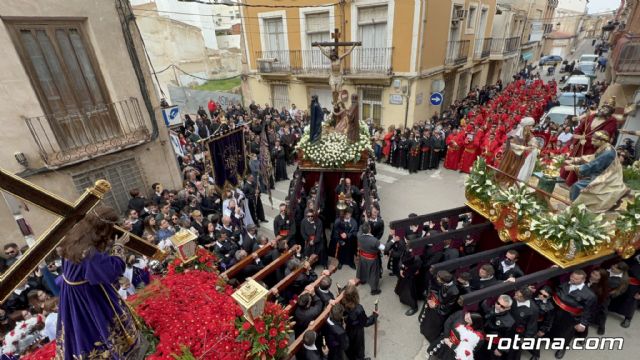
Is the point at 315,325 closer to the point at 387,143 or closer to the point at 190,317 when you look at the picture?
the point at 190,317

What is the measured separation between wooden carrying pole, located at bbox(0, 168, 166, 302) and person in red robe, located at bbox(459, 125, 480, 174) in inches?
501

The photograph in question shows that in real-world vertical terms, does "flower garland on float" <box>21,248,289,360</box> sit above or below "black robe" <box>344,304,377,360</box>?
above

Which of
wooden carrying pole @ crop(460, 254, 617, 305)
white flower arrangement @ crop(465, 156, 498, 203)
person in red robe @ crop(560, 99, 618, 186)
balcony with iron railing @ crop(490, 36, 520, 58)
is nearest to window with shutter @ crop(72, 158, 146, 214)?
wooden carrying pole @ crop(460, 254, 617, 305)

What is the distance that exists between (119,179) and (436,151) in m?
11.9

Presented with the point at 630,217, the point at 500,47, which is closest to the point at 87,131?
the point at 630,217

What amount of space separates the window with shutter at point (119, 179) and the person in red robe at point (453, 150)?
39.0ft

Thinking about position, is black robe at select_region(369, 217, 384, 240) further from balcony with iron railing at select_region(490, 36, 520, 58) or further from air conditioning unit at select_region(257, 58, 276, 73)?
balcony with iron railing at select_region(490, 36, 520, 58)

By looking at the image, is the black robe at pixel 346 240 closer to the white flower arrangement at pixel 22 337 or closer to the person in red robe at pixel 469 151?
the white flower arrangement at pixel 22 337

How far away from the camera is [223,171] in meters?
7.83

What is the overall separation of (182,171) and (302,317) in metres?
8.08

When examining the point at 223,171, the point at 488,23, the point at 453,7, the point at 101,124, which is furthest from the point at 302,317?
the point at 488,23

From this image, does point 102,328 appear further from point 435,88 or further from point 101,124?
point 435,88

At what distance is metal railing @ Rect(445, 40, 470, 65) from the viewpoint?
17875mm

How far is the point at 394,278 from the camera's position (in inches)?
306
